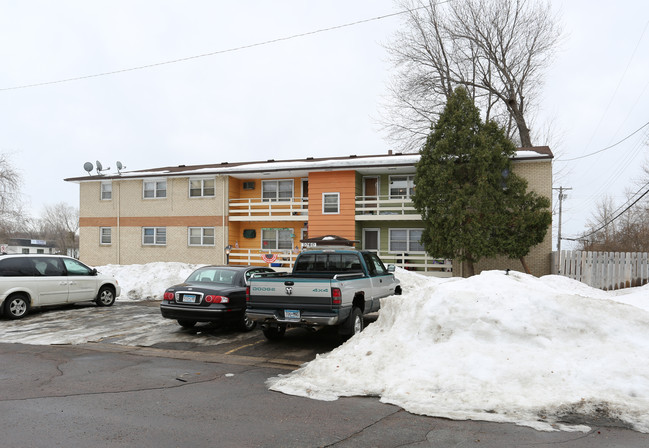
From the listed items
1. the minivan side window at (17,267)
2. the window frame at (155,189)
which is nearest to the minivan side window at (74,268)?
the minivan side window at (17,267)

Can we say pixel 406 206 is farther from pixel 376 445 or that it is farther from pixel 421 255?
pixel 376 445

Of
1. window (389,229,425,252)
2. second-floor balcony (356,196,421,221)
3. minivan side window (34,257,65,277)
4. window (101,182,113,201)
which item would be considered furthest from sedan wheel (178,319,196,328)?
window (101,182,113,201)

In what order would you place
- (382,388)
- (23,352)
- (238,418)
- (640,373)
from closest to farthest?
(238,418) < (640,373) < (382,388) < (23,352)

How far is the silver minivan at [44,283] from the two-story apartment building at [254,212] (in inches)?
385

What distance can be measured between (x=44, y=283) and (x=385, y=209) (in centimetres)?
1492

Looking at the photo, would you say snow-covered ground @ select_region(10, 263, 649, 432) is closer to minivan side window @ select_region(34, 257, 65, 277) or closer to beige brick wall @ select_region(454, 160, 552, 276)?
minivan side window @ select_region(34, 257, 65, 277)

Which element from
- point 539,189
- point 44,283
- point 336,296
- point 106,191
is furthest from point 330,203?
point 336,296

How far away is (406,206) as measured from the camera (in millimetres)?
22484

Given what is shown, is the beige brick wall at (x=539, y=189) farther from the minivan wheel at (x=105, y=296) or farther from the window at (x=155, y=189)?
the window at (x=155, y=189)

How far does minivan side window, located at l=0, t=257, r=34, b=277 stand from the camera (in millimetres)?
11766

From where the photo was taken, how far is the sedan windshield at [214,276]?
10.7m

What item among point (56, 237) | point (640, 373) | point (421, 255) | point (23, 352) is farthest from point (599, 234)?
point (56, 237)

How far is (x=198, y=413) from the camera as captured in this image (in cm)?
495

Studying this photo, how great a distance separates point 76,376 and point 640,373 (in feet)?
25.2
